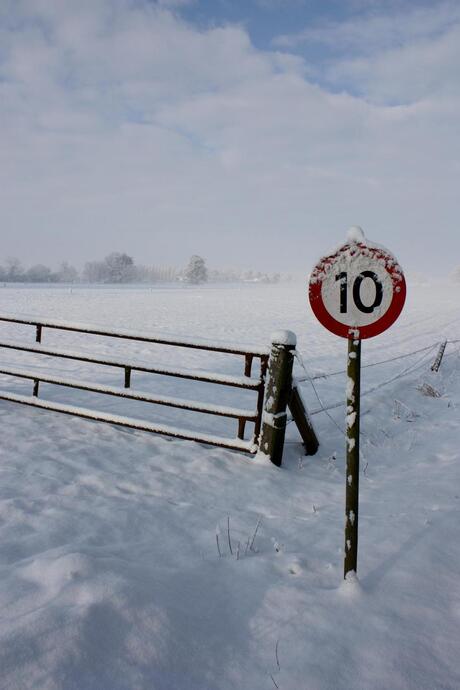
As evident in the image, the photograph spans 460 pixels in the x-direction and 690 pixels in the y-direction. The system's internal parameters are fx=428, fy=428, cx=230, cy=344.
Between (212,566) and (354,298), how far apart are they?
1.97m

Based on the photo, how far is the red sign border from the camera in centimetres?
244

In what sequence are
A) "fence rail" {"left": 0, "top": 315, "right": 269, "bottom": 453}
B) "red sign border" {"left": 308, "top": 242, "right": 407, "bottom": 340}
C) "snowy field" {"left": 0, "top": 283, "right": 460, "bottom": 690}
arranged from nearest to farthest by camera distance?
"snowy field" {"left": 0, "top": 283, "right": 460, "bottom": 690}, "red sign border" {"left": 308, "top": 242, "right": 407, "bottom": 340}, "fence rail" {"left": 0, "top": 315, "right": 269, "bottom": 453}

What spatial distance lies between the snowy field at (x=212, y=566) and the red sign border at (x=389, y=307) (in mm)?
1579

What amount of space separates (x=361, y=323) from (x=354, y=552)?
143 cm

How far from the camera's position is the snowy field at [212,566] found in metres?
1.98

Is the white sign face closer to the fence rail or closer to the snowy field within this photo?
the snowy field

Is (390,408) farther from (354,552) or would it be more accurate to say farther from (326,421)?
(354,552)

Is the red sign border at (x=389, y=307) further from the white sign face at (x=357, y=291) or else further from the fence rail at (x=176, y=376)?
the fence rail at (x=176, y=376)

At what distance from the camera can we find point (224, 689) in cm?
190

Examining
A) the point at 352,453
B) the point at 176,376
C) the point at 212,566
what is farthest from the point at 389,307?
the point at 176,376

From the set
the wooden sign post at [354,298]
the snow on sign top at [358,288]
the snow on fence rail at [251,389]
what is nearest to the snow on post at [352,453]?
the wooden sign post at [354,298]

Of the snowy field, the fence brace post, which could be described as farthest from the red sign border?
the fence brace post

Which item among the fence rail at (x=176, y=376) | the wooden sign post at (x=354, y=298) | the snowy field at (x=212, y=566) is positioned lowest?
the snowy field at (x=212, y=566)

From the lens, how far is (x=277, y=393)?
15.0ft
